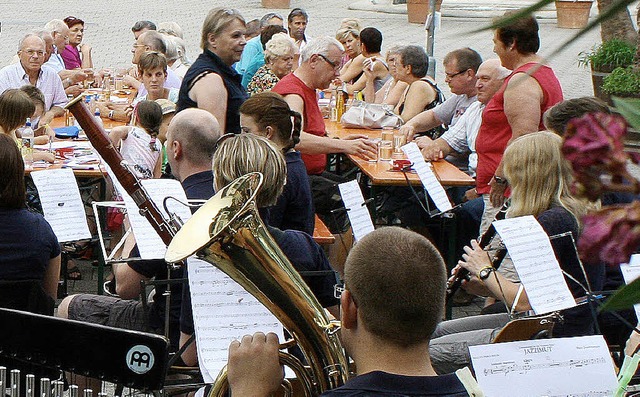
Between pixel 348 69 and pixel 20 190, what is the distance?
24.1 feet

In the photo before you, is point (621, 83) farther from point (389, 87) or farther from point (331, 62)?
point (331, 62)

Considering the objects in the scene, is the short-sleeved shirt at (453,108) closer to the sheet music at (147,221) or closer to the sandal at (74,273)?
the sandal at (74,273)

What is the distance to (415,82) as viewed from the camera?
26.4 feet

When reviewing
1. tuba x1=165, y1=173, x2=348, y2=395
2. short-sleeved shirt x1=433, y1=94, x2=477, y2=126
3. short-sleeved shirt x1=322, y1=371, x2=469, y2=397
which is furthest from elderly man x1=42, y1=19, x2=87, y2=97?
short-sleeved shirt x1=322, y1=371, x2=469, y2=397

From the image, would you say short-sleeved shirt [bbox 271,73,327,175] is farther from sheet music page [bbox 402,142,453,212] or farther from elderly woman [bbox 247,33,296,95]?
elderly woman [bbox 247,33,296,95]

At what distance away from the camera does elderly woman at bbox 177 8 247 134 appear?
5551mm

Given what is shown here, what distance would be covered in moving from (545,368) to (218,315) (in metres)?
0.99

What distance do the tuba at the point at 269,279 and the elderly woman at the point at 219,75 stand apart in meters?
3.28

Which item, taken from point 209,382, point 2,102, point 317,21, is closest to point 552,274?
point 209,382

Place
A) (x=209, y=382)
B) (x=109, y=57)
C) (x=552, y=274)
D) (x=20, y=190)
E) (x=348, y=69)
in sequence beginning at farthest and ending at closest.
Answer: (x=109, y=57) → (x=348, y=69) → (x=20, y=190) → (x=552, y=274) → (x=209, y=382)

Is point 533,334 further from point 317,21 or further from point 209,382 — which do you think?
point 317,21

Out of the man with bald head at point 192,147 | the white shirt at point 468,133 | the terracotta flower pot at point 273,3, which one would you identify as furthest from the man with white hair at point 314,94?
the terracotta flower pot at point 273,3

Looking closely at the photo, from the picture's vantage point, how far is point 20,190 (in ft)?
11.7

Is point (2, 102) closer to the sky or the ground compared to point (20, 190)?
closer to the sky
